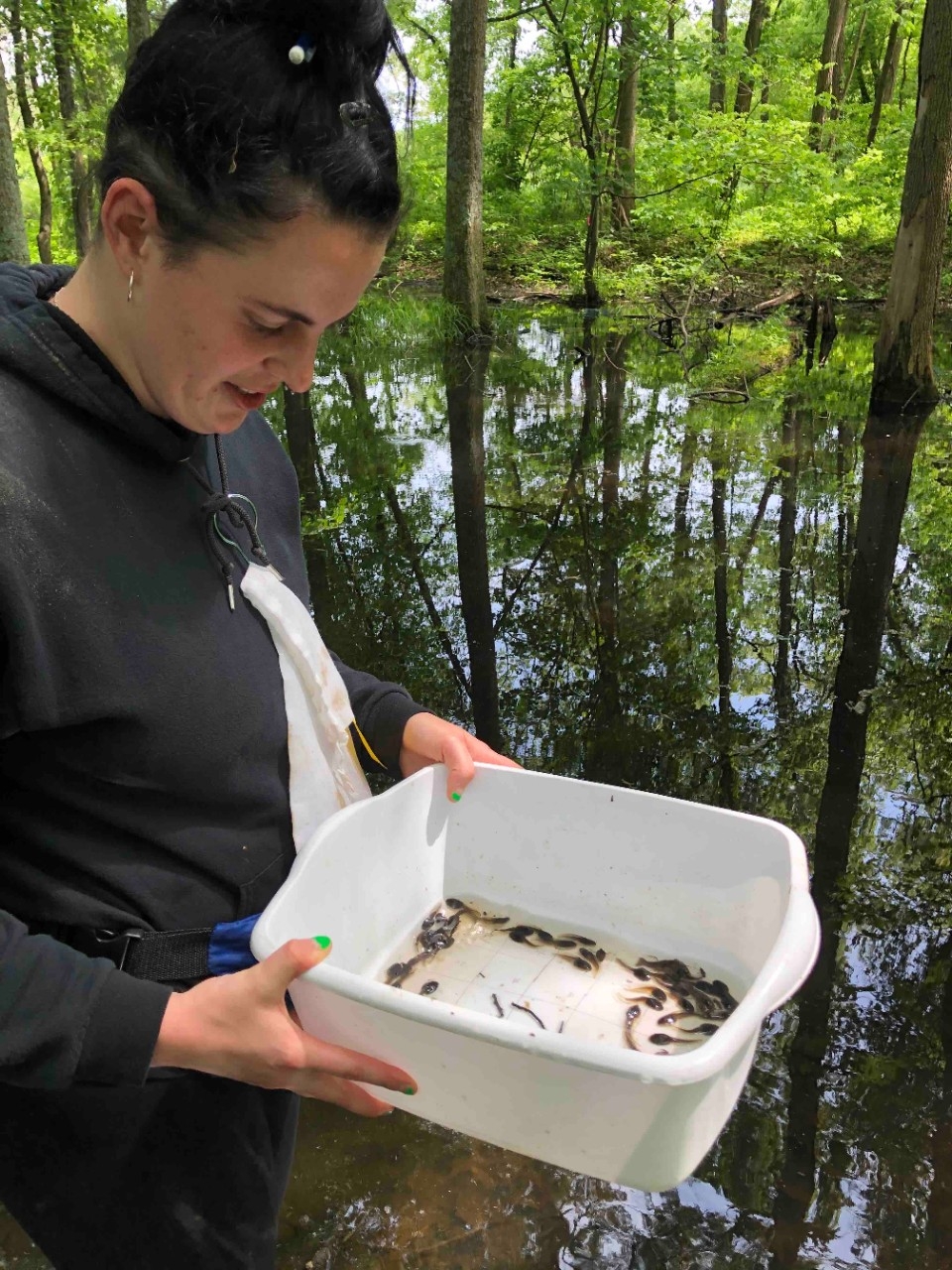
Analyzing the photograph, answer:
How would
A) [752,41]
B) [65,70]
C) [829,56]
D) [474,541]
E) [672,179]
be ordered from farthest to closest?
[752,41], [829,56], [65,70], [672,179], [474,541]

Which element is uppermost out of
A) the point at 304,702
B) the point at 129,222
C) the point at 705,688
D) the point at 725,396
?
the point at 129,222

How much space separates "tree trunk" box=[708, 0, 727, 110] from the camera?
1234 centimetres

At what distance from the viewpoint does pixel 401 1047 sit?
0.98 m

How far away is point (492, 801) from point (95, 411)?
0.82 meters

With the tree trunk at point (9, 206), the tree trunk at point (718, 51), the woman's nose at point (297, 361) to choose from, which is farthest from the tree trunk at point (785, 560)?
the tree trunk at point (718, 51)

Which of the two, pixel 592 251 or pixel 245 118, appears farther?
pixel 592 251

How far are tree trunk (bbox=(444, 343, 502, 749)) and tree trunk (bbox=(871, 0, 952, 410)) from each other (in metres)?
3.53

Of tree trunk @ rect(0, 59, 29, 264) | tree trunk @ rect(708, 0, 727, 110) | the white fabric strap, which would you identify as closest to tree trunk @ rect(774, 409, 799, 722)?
the white fabric strap

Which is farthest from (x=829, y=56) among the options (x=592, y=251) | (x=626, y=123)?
(x=592, y=251)

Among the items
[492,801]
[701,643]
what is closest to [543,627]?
[701,643]

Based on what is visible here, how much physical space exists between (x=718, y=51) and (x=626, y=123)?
122 inches

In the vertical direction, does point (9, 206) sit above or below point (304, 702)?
above

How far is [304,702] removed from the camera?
123cm

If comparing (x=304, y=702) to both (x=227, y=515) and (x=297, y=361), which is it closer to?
(x=227, y=515)
